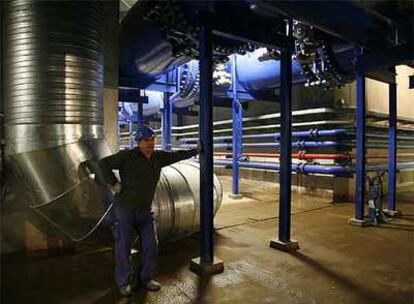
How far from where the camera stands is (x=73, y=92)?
2.45m

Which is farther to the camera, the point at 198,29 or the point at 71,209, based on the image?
the point at 198,29

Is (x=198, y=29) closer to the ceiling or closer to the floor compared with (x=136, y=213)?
closer to the ceiling

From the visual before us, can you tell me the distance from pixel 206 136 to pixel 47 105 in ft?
3.63

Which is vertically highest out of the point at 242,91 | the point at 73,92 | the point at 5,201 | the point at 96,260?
the point at 242,91

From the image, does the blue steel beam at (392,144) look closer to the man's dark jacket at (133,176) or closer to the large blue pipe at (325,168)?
the large blue pipe at (325,168)

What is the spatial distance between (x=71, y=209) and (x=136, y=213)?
481mm

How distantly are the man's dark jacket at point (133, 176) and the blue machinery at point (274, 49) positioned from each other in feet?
1.58

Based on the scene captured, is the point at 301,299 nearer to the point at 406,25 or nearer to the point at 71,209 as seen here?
the point at 71,209

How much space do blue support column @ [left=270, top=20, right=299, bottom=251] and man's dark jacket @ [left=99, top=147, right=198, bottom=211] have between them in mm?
1281

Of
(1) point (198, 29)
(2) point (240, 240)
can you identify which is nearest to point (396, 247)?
(2) point (240, 240)

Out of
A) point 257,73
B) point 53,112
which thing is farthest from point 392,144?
point 53,112

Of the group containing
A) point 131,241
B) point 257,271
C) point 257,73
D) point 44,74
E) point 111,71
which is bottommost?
point 257,271

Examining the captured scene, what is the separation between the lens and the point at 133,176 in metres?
2.11

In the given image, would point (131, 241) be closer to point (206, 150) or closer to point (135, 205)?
point (135, 205)
